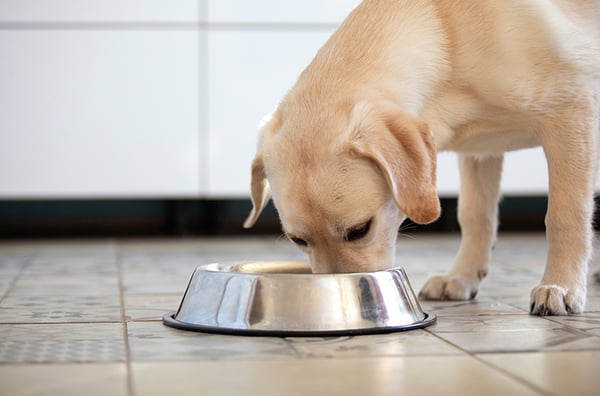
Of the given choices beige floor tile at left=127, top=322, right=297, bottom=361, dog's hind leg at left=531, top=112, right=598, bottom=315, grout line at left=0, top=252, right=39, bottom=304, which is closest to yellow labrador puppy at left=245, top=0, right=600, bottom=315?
dog's hind leg at left=531, top=112, right=598, bottom=315

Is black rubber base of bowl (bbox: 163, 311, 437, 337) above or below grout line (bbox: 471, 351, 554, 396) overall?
below

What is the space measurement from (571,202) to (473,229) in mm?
472

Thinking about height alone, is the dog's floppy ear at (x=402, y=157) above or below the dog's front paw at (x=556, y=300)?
above

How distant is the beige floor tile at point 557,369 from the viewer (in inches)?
60.8

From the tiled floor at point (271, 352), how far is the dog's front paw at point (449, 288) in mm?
44

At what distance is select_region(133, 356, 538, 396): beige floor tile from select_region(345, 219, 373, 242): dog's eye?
1.60 feet

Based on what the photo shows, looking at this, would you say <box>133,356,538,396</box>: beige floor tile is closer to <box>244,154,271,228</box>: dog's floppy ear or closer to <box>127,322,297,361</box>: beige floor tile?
→ <box>127,322,297,361</box>: beige floor tile

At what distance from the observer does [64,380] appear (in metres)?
1.60

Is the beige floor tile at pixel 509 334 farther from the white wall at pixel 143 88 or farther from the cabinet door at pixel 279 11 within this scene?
the cabinet door at pixel 279 11

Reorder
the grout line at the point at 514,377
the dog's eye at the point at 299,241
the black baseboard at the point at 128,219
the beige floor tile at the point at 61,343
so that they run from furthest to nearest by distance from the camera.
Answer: the black baseboard at the point at 128,219, the dog's eye at the point at 299,241, the beige floor tile at the point at 61,343, the grout line at the point at 514,377

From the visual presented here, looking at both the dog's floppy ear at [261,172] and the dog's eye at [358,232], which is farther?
the dog's floppy ear at [261,172]

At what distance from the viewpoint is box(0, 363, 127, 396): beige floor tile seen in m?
1.52

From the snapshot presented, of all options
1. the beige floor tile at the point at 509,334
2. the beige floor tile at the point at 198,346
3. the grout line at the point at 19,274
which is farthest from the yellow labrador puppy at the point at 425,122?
the grout line at the point at 19,274

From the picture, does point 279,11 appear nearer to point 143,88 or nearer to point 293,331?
point 143,88
